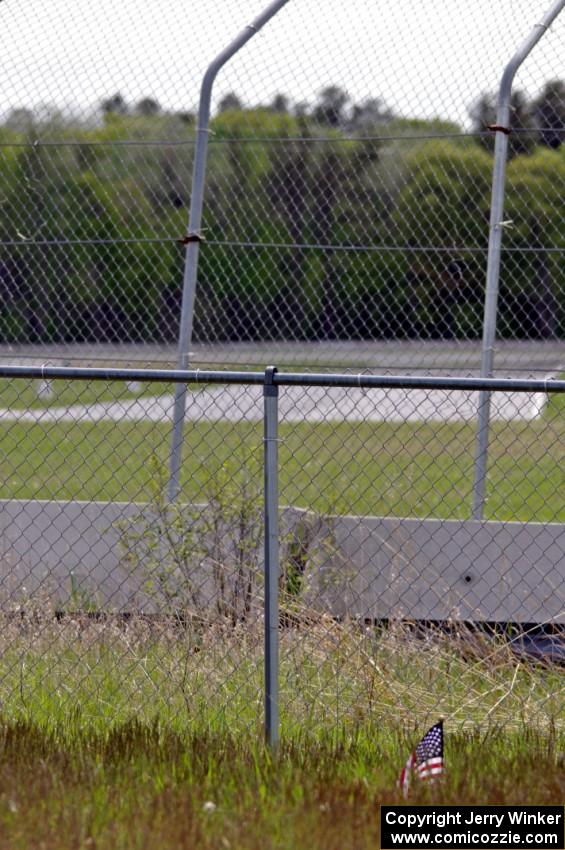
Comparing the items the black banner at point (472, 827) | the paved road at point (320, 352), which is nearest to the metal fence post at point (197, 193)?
the paved road at point (320, 352)

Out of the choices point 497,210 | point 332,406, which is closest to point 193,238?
point 497,210

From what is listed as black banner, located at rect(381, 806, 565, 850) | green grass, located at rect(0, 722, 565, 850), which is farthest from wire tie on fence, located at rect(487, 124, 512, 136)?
black banner, located at rect(381, 806, 565, 850)

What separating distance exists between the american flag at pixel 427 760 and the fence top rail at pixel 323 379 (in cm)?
107

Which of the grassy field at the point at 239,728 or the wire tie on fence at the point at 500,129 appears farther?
the wire tie on fence at the point at 500,129

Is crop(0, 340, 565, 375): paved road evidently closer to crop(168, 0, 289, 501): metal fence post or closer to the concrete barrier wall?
crop(168, 0, 289, 501): metal fence post

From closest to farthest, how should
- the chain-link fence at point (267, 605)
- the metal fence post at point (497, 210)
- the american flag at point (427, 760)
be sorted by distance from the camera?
1. the american flag at point (427, 760)
2. the chain-link fence at point (267, 605)
3. the metal fence post at point (497, 210)

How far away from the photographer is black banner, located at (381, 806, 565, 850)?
9.91 ft

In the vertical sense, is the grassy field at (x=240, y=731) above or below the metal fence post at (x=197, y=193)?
below

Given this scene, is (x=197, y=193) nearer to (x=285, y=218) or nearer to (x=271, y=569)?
(x=285, y=218)

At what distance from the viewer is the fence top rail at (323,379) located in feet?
12.0

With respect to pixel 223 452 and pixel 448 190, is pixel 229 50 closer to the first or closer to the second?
pixel 448 190

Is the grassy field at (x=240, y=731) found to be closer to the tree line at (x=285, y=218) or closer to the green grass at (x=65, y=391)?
the green grass at (x=65, y=391)

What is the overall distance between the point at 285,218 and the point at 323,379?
4108 mm

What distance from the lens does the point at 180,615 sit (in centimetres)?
497
